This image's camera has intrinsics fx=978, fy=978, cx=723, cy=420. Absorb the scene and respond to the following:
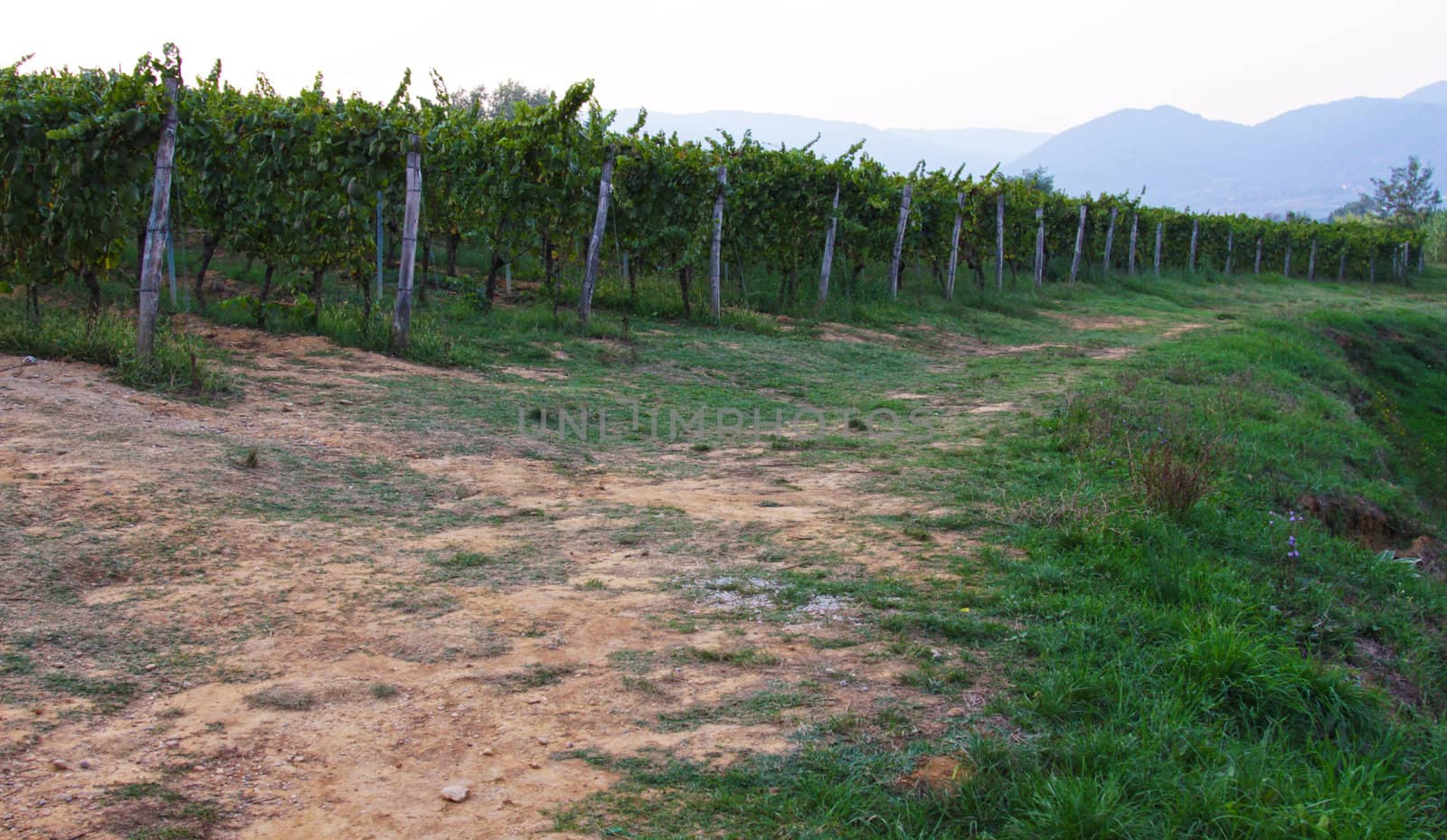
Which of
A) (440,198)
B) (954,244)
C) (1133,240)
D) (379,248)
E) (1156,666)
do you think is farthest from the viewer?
(1133,240)

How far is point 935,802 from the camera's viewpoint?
264 centimetres

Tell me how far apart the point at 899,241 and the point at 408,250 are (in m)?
10.3

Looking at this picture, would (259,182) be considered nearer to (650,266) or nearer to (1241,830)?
(650,266)

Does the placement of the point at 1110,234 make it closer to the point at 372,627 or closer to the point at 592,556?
the point at 592,556

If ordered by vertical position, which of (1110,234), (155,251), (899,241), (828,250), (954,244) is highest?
(1110,234)

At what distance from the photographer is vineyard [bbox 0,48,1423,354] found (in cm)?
798

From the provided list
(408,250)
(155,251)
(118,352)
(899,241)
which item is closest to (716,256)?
(899,241)

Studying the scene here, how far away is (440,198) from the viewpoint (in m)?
13.6

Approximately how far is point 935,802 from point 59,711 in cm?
250

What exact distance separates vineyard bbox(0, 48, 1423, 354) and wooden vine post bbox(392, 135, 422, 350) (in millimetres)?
33

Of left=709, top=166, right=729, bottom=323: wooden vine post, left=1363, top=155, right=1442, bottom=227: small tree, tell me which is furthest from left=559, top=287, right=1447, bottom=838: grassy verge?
left=1363, top=155, right=1442, bottom=227: small tree

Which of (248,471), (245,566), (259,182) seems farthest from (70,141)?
(245,566)

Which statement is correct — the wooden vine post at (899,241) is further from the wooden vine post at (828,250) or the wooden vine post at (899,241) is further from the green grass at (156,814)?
the green grass at (156,814)

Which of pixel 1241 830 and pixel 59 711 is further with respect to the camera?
pixel 59 711
